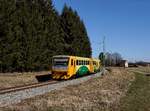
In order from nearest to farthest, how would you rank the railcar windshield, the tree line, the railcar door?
the railcar windshield < the railcar door < the tree line

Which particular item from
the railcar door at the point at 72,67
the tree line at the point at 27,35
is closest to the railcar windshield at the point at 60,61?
the railcar door at the point at 72,67

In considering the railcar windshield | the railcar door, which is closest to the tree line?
the railcar windshield

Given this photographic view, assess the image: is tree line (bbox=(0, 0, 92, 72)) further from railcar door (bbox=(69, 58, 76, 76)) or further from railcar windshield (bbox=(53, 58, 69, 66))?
railcar door (bbox=(69, 58, 76, 76))

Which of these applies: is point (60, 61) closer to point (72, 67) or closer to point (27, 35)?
point (72, 67)

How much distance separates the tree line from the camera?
142 feet

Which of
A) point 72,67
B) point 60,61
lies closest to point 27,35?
point 60,61

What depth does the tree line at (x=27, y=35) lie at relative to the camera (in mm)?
43250

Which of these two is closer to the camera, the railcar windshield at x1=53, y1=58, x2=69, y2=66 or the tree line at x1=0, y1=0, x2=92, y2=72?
the railcar windshield at x1=53, y1=58, x2=69, y2=66

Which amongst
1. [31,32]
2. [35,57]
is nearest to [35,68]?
[35,57]

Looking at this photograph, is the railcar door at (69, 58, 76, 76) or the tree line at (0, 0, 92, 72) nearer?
the railcar door at (69, 58, 76, 76)

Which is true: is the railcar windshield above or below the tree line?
below

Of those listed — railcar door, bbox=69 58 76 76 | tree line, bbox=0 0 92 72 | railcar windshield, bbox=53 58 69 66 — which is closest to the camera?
railcar windshield, bbox=53 58 69 66

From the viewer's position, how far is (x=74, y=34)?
268 ft

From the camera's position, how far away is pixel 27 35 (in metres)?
49.5
